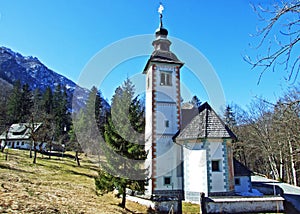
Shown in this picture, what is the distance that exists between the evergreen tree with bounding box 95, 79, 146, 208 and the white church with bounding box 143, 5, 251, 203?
1.70 metres

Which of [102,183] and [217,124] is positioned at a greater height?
[217,124]

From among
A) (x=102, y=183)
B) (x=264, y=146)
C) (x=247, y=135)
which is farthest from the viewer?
(x=247, y=135)

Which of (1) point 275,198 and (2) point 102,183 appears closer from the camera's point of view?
(1) point 275,198

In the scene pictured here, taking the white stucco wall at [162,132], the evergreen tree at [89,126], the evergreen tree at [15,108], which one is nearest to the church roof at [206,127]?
the white stucco wall at [162,132]

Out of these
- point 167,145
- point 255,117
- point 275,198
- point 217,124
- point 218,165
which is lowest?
point 275,198

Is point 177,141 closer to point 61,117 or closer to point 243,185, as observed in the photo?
point 243,185

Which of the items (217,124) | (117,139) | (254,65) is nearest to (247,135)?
(217,124)

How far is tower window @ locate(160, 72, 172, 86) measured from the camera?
1942 cm

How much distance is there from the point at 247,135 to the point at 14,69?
170m

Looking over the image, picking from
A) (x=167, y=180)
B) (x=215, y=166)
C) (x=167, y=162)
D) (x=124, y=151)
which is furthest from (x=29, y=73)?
(x=215, y=166)

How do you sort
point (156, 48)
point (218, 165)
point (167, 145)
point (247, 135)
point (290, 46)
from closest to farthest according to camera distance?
point (290, 46) → point (218, 165) → point (167, 145) → point (156, 48) → point (247, 135)

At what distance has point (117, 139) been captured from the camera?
14.4 m

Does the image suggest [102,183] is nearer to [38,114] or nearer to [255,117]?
[255,117]

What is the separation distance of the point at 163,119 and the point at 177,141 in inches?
82.4
